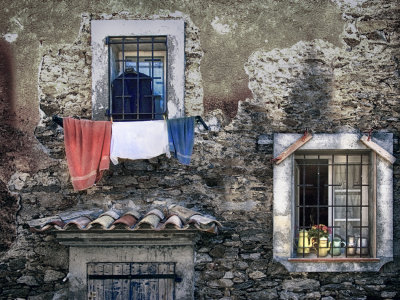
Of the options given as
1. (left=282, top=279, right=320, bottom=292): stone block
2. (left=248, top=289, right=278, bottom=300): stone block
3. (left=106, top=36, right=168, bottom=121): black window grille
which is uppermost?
(left=106, top=36, right=168, bottom=121): black window grille

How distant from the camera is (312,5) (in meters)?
5.34

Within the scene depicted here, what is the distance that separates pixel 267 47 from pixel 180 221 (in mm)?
2354

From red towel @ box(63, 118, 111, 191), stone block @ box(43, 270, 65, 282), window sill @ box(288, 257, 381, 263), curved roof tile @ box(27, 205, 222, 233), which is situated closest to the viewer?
curved roof tile @ box(27, 205, 222, 233)

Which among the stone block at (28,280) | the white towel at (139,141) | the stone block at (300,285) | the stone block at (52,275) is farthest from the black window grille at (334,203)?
the stone block at (28,280)

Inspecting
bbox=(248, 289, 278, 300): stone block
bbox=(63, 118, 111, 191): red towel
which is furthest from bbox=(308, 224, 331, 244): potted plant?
bbox=(63, 118, 111, 191): red towel

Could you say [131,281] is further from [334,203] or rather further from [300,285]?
[334,203]

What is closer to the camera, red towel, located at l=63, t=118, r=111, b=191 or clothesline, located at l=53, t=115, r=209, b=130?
clothesline, located at l=53, t=115, r=209, b=130

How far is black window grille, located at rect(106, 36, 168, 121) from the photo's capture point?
5.43m

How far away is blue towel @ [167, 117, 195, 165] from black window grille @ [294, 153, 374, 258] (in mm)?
1431

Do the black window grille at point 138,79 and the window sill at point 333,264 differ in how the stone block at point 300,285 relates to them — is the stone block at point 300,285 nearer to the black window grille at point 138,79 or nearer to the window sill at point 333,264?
the window sill at point 333,264

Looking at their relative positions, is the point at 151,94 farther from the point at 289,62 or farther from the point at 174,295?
the point at 174,295

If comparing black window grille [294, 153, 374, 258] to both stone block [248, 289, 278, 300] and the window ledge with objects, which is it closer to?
the window ledge with objects

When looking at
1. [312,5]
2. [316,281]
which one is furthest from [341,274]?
[312,5]

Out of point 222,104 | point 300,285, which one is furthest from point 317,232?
point 222,104
